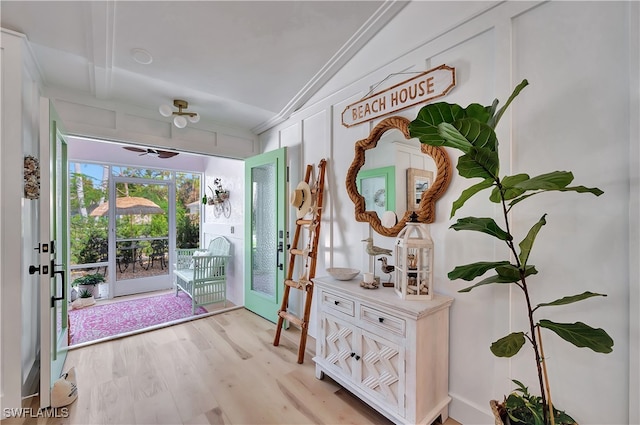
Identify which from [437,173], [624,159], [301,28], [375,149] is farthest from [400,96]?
[624,159]

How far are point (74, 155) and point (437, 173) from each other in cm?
528

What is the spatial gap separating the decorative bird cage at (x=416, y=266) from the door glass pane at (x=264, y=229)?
191 centimetres

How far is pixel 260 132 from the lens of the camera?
3.80 m

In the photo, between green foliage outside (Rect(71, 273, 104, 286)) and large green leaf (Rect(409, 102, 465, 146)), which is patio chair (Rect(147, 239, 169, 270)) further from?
large green leaf (Rect(409, 102, 465, 146))

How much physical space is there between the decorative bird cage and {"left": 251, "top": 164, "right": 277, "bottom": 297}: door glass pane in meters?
1.91

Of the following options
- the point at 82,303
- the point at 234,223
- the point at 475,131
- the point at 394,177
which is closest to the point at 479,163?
the point at 475,131

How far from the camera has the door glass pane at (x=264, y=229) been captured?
11.2ft

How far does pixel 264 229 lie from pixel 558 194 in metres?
2.93

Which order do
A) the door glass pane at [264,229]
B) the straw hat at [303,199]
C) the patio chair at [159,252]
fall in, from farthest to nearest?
the patio chair at [159,252] < the door glass pane at [264,229] < the straw hat at [303,199]

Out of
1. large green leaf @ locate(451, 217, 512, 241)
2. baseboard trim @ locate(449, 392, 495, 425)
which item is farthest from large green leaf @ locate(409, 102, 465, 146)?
baseboard trim @ locate(449, 392, 495, 425)

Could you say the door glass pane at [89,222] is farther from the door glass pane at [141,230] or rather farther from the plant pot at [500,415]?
the plant pot at [500,415]

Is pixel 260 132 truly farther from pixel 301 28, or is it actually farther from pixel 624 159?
pixel 624 159

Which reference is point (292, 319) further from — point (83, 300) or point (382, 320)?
point (83, 300)

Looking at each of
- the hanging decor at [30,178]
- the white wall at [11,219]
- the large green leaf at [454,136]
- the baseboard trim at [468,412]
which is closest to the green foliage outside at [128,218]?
the hanging decor at [30,178]
